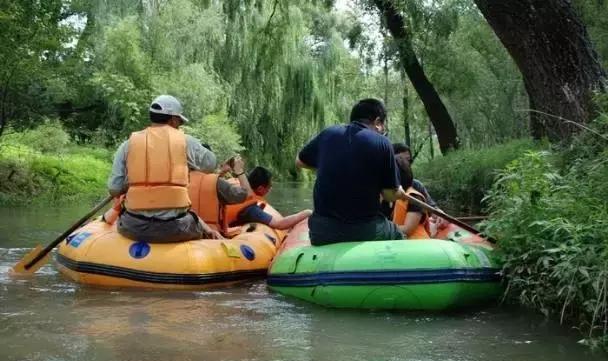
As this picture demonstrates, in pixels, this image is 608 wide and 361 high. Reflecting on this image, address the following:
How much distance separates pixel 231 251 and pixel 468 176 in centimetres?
678

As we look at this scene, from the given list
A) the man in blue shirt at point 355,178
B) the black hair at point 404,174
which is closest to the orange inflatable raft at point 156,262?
the man in blue shirt at point 355,178

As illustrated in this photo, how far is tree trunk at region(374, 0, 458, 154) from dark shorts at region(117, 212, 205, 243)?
9.48m

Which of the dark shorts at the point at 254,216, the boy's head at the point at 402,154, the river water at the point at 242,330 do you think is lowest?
the river water at the point at 242,330

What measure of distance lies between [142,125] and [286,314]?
16115mm

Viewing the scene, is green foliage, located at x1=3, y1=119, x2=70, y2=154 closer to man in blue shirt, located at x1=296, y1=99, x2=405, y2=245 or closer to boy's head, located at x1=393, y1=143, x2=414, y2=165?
boy's head, located at x1=393, y1=143, x2=414, y2=165

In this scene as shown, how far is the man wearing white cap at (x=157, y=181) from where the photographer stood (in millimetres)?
5207

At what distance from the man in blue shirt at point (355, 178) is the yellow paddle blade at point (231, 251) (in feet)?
2.75

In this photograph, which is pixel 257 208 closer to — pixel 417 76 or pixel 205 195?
pixel 205 195

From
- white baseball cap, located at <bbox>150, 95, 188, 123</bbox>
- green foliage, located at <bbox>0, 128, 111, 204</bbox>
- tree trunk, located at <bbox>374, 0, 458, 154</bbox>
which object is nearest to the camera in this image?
white baseball cap, located at <bbox>150, 95, 188, 123</bbox>

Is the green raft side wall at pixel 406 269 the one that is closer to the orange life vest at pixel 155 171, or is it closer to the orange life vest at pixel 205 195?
the orange life vest at pixel 155 171

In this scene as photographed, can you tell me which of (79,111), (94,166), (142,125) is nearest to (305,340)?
(94,166)

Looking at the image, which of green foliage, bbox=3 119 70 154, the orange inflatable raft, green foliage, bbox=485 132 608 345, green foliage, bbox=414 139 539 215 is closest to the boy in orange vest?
the orange inflatable raft

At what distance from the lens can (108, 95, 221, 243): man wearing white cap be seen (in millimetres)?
5207

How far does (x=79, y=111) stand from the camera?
23.0 meters
